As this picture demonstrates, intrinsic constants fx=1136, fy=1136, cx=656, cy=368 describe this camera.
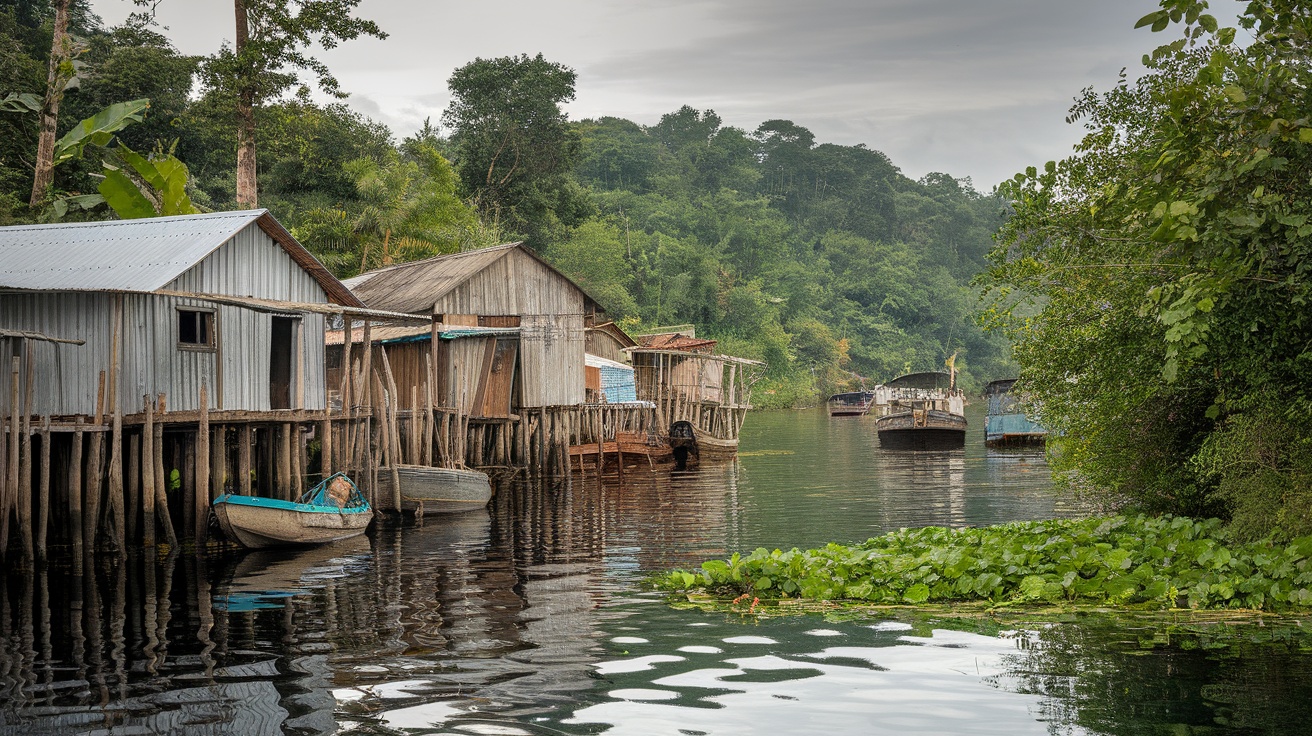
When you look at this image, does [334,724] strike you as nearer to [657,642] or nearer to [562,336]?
[657,642]

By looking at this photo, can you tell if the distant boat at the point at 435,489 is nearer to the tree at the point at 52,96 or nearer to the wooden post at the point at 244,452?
the wooden post at the point at 244,452

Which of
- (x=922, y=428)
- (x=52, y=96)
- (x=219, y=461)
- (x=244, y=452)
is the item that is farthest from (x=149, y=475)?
(x=922, y=428)

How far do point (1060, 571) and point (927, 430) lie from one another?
1281 inches

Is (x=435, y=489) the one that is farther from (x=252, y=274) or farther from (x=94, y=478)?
(x=94, y=478)

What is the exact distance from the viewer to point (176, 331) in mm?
19594

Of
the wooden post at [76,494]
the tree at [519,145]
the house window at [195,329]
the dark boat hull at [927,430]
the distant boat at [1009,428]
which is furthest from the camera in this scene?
the tree at [519,145]

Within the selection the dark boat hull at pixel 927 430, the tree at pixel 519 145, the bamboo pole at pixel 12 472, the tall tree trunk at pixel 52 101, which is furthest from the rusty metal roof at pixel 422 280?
the tree at pixel 519 145

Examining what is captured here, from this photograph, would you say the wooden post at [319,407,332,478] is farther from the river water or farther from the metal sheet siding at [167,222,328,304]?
the river water

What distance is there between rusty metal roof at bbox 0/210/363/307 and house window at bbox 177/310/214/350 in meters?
1.15

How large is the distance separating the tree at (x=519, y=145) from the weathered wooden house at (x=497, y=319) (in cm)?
2501

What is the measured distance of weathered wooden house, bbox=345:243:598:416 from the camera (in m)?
29.3

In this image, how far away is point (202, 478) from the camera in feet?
61.7

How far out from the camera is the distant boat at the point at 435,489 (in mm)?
23500

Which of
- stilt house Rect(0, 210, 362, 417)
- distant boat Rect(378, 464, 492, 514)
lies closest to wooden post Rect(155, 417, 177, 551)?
stilt house Rect(0, 210, 362, 417)
